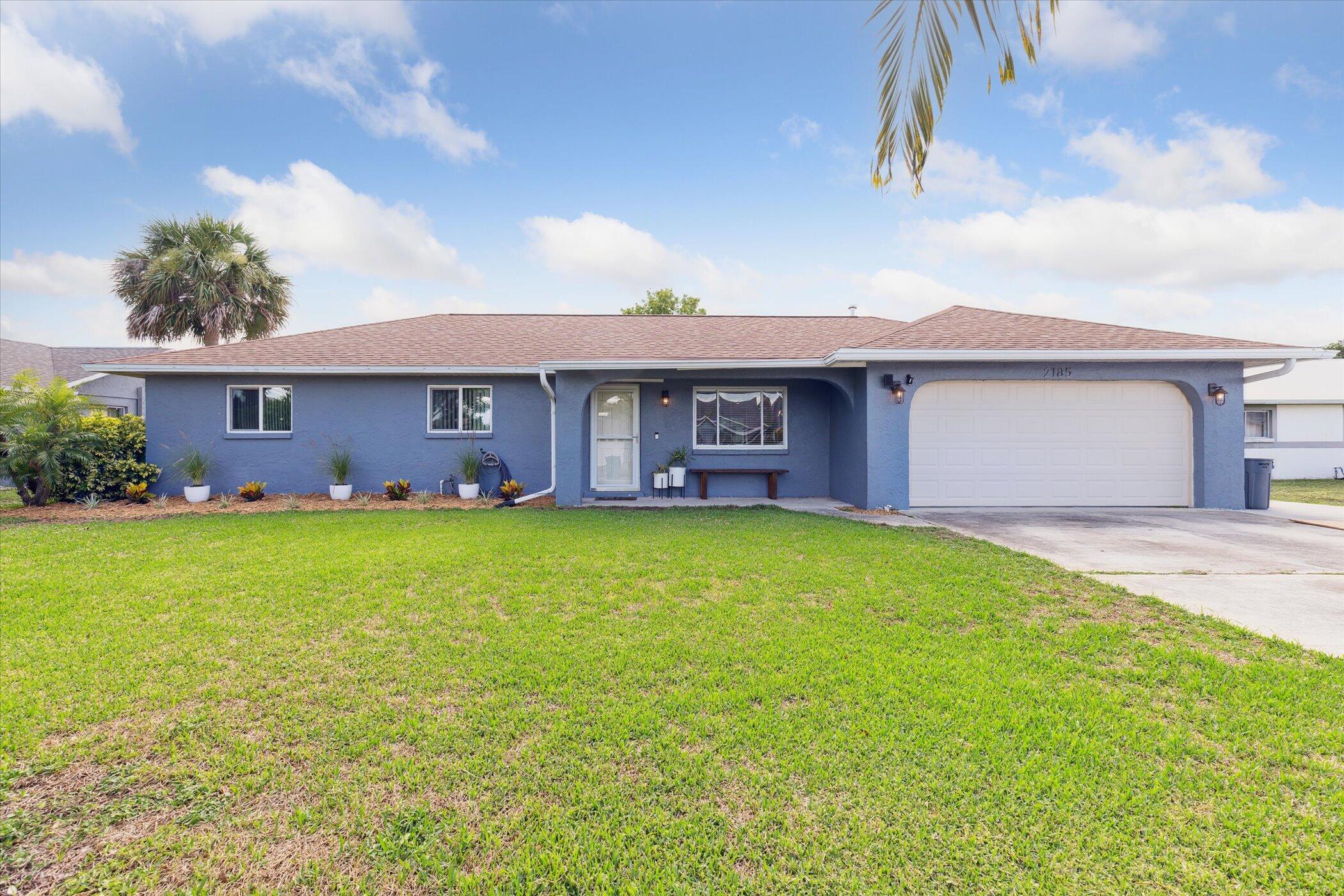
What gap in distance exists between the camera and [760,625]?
151 inches

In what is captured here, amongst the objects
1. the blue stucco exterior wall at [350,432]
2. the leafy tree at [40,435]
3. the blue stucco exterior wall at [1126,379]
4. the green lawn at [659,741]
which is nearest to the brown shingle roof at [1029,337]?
the blue stucco exterior wall at [1126,379]

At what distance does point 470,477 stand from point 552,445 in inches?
67.6

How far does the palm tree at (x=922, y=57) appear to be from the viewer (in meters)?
1.67

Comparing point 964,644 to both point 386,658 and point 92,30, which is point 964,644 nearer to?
point 386,658

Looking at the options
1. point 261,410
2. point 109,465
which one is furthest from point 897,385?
point 109,465

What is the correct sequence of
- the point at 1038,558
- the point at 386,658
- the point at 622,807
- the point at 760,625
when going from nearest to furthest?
1. the point at 622,807
2. the point at 386,658
3. the point at 760,625
4. the point at 1038,558

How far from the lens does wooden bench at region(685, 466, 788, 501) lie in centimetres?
1067

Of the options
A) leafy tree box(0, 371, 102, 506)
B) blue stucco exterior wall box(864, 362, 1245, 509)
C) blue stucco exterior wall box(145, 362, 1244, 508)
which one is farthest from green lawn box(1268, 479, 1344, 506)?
leafy tree box(0, 371, 102, 506)

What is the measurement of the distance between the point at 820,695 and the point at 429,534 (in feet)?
19.2

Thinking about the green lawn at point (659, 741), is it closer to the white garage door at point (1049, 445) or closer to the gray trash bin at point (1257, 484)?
the white garage door at point (1049, 445)

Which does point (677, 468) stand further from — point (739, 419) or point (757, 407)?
point (757, 407)

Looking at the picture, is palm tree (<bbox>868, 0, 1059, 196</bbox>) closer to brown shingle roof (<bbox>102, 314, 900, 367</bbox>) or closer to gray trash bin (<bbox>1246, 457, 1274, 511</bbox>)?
brown shingle roof (<bbox>102, 314, 900, 367</bbox>)

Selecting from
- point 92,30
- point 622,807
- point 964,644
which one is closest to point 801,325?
point 964,644

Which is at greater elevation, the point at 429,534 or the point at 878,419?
the point at 878,419
